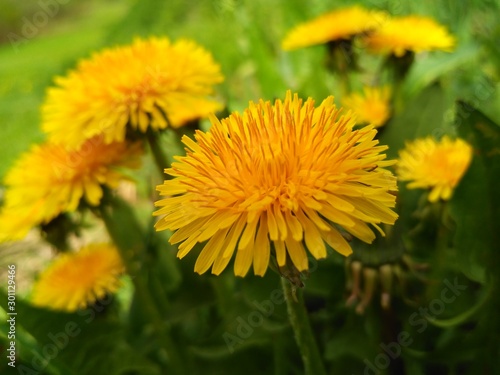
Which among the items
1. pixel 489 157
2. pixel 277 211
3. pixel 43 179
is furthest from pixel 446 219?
pixel 43 179

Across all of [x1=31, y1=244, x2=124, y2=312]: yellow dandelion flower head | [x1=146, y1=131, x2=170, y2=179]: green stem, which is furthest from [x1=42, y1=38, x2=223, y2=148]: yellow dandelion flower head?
[x1=31, y1=244, x2=124, y2=312]: yellow dandelion flower head

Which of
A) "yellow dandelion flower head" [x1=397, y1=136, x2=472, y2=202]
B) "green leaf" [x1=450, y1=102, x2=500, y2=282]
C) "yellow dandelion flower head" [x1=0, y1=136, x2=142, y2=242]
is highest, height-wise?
"yellow dandelion flower head" [x1=0, y1=136, x2=142, y2=242]

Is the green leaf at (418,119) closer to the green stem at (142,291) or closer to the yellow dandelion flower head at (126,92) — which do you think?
the yellow dandelion flower head at (126,92)

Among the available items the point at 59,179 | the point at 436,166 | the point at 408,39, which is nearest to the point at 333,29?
Answer: the point at 408,39

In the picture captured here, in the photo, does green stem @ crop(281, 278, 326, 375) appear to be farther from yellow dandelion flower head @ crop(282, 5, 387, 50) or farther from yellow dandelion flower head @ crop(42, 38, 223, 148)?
yellow dandelion flower head @ crop(282, 5, 387, 50)

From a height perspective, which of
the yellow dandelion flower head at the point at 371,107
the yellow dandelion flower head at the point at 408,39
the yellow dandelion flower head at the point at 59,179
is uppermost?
the yellow dandelion flower head at the point at 408,39

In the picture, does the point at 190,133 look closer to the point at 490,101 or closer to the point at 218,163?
the point at 218,163

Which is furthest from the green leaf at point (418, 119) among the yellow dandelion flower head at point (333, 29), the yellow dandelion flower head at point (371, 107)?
the yellow dandelion flower head at point (333, 29)

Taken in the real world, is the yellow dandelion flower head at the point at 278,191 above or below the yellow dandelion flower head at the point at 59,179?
below
